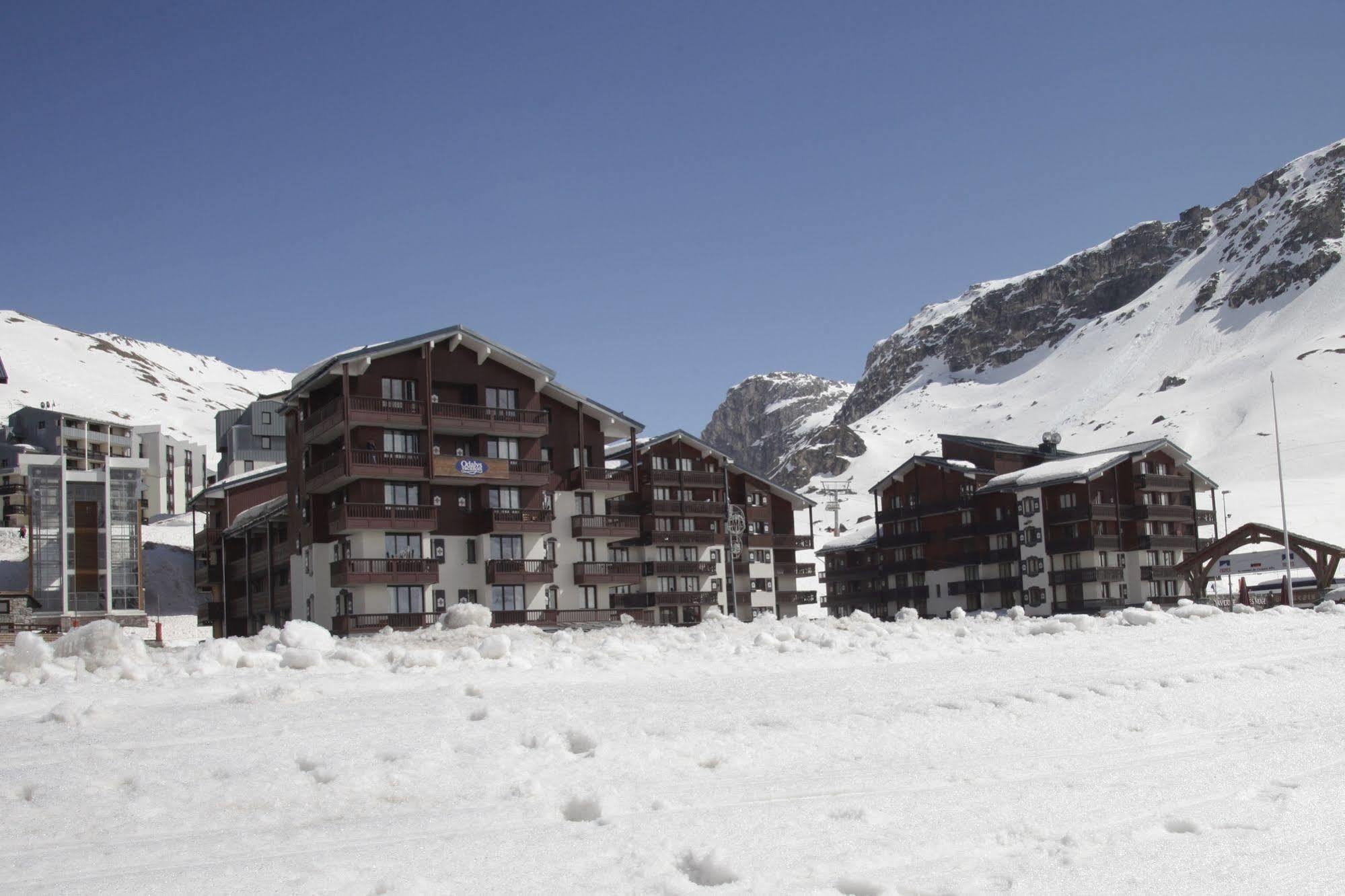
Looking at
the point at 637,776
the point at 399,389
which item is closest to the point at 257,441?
the point at 399,389

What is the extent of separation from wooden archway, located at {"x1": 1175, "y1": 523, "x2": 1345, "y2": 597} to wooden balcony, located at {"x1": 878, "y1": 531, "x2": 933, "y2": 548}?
914 inches

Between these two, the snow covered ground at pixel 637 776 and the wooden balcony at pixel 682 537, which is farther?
the wooden balcony at pixel 682 537

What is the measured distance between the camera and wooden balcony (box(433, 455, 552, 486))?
56.4 metres

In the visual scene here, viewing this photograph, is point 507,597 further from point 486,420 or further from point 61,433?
point 61,433

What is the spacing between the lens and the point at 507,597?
58.5 m

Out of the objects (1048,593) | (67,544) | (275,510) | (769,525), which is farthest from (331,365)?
(1048,593)

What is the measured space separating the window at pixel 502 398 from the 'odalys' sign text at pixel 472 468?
10.1 feet

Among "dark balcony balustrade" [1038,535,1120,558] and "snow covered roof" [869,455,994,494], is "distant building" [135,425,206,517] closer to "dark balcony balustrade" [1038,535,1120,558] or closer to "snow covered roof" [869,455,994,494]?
"snow covered roof" [869,455,994,494]

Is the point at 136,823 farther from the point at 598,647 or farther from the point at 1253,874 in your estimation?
the point at 598,647

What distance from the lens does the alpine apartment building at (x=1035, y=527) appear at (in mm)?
86688

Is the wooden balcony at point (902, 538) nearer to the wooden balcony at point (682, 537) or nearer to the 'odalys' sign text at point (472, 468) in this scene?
the wooden balcony at point (682, 537)

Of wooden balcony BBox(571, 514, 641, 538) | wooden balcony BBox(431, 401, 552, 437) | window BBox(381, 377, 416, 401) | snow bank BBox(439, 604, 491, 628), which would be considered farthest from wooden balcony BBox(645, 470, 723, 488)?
snow bank BBox(439, 604, 491, 628)

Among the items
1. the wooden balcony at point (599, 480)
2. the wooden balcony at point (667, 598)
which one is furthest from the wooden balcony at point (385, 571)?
the wooden balcony at point (667, 598)

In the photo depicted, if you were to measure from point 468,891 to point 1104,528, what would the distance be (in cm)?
8531
